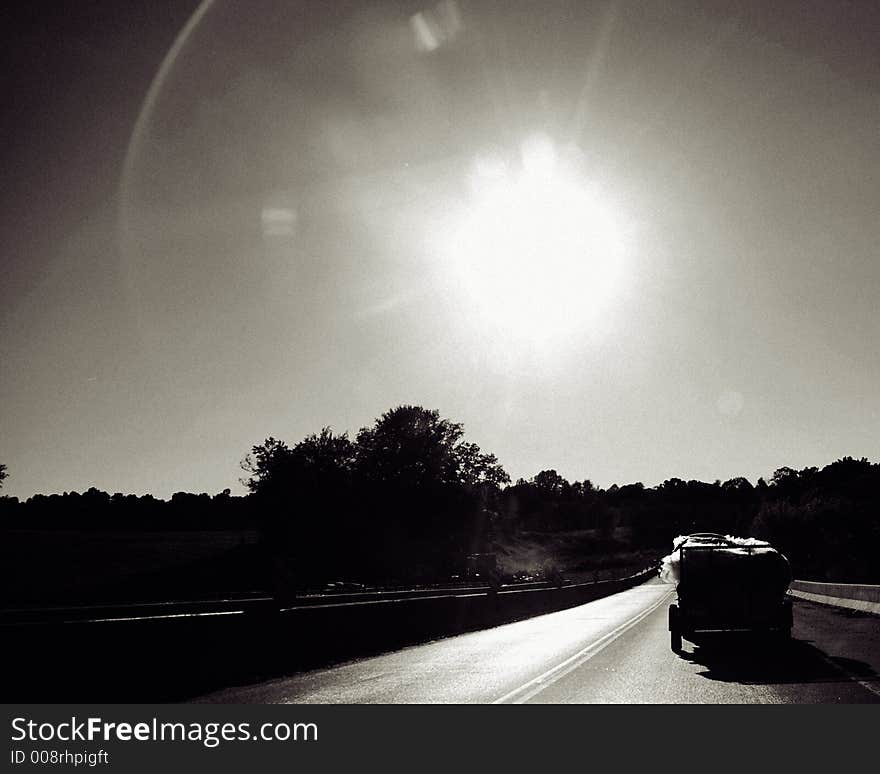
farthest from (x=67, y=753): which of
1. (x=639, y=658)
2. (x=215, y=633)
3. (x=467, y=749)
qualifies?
(x=639, y=658)

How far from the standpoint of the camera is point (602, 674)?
14562 mm

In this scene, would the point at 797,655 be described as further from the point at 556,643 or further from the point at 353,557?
the point at 353,557

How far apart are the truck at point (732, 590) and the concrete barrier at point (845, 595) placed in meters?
14.6

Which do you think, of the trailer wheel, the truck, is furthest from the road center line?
the truck

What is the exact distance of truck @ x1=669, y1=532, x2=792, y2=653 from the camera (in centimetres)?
1809

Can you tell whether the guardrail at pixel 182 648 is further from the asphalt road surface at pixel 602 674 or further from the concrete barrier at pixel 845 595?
the concrete barrier at pixel 845 595

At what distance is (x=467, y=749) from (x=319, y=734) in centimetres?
172

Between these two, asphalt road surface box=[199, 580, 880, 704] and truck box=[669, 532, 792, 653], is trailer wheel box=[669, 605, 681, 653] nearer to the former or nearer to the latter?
truck box=[669, 532, 792, 653]

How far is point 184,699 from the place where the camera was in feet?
40.3

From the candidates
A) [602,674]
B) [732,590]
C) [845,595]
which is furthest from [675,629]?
[845,595]

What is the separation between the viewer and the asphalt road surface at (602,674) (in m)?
12.0

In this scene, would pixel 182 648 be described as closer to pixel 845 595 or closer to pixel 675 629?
pixel 675 629

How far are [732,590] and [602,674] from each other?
15.8ft

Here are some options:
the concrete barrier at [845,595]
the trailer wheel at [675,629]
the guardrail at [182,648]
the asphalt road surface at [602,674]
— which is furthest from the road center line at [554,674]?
the concrete barrier at [845,595]
